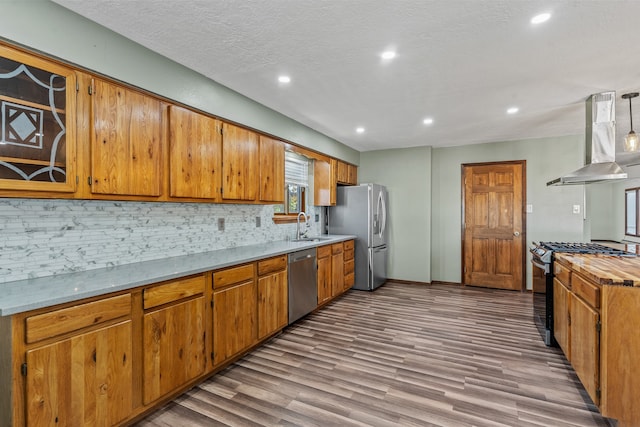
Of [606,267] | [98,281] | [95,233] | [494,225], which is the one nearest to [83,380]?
[98,281]

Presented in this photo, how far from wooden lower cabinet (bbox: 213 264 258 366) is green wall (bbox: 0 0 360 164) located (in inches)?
58.1

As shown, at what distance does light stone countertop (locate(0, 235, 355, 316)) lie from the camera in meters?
1.41

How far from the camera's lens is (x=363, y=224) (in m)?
4.95

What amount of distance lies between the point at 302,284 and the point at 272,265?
0.66 metres

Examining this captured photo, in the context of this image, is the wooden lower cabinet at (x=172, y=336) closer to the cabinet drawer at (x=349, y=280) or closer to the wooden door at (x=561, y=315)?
the cabinet drawer at (x=349, y=280)

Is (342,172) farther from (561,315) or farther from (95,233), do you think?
(95,233)

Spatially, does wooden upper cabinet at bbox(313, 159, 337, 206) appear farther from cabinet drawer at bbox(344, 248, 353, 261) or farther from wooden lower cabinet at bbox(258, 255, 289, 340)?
wooden lower cabinet at bbox(258, 255, 289, 340)

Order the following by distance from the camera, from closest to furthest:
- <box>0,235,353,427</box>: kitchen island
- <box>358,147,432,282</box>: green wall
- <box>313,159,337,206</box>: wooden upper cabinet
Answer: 1. <box>0,235,353,427</box>: kitchen island
2. <box>313,159,337,206</box>: wooden upper cabinet
3. <box>358,147,432,282</box>: green wall

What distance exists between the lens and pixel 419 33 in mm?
1998

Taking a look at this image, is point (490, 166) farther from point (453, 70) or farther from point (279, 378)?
point (279, 378)

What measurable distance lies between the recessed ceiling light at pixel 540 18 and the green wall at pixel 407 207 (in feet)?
11.7

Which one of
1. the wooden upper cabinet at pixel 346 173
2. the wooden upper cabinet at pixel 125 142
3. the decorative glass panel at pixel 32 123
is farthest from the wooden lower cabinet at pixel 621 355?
the wooden upper cabinet at pixel 346 173

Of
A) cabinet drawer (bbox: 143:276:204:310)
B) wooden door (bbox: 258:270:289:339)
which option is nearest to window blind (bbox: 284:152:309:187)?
wooden door (bbox: 258:270:289:339)

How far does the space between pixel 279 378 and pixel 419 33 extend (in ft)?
8.94
